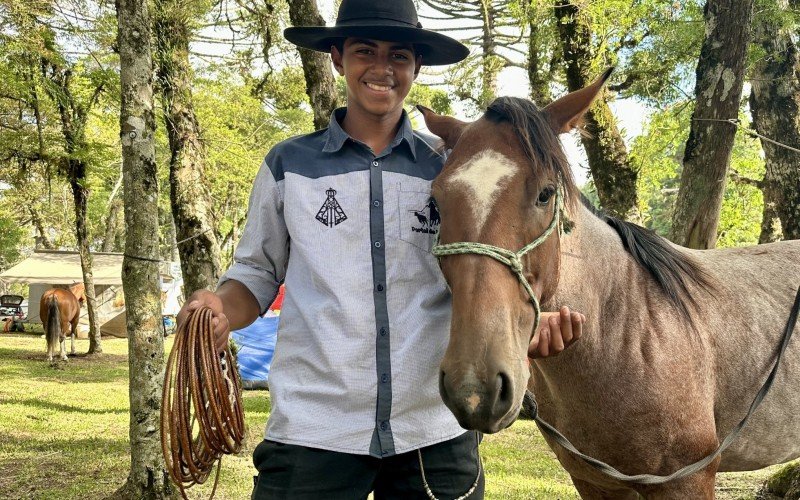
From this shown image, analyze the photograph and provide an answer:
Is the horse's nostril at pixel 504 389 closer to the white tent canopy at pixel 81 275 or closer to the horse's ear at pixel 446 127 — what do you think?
the horse's ear at pixel 446 127

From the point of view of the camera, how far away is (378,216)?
2.14 metres

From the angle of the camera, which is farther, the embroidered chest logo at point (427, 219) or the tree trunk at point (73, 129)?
the tree trunk at point (73, 129)

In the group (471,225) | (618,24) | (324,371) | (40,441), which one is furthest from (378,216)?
(40,441)

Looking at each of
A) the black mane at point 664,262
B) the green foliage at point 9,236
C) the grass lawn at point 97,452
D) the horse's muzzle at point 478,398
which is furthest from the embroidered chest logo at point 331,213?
the green foliage at point 9,236

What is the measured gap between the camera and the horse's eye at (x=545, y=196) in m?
2.01

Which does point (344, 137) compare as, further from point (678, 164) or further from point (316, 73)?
point (678, 164)

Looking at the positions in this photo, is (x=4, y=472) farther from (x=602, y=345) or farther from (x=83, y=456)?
(x=602, y=345)

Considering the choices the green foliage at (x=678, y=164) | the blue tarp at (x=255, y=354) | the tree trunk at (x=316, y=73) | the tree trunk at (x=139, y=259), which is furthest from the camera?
the blue tarp at (x=255, y=354)

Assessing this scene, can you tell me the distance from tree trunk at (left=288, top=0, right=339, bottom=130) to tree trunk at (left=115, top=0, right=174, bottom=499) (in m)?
1.32

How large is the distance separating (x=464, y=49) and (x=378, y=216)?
81 centimetres

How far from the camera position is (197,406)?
1.94 metres

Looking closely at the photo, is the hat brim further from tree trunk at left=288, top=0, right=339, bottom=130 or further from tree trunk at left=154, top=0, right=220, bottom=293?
tree trunk at left=154, top=0, right=220, bottom=293

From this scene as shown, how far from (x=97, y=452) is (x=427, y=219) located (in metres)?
6.47

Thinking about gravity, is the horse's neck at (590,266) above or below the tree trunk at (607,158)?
below
